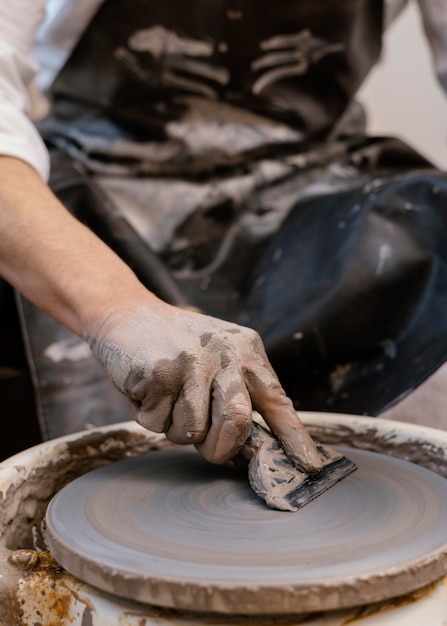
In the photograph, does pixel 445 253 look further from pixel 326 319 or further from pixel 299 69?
pixel 299 69

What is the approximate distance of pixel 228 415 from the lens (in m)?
0.89

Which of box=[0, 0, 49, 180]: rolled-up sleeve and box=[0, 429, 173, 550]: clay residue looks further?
box=[0, 0, 49, 180]: rolled-up sleeve

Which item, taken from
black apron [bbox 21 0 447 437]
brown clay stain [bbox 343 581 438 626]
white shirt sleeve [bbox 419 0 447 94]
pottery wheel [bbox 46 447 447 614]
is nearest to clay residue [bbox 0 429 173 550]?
pottery wheel [bbox 46 447 447 614]

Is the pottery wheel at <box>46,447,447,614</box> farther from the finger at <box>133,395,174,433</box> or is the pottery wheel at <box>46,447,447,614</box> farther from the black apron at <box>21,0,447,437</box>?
the black apron at <box>21,0,447,437</box>

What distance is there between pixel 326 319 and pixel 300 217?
29 cm

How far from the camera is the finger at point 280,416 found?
0.93m

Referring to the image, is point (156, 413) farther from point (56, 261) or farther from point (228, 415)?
point (56, 261)

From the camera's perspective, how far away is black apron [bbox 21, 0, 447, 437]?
133 centimetres

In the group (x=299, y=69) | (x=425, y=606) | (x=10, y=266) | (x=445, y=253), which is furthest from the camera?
(x=299, y=69)

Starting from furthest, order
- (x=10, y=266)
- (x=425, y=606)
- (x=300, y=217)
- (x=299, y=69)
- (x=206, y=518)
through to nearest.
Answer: (x=299, y=69) → (x=300, y=217) → (x=10, y=266) → (x=206, y=518) → (x=425, y=606)

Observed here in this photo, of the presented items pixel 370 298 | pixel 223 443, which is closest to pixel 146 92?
pixel 370 298

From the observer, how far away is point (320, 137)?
1.76 metres

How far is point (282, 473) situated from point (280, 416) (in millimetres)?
69

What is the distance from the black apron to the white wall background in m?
1.42
